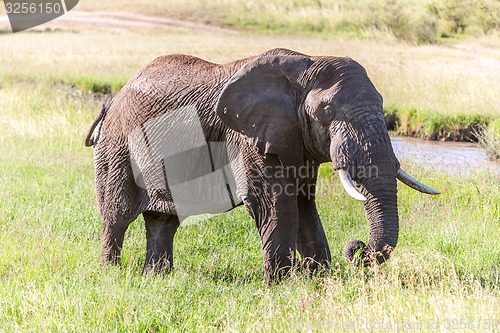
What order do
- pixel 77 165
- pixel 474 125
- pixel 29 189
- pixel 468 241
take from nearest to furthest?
pixel 468 241 < pixel 29 189 < pixel 77 165 < pixel 474 125

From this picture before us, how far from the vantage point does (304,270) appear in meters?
6.32

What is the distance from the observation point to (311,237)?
6.71m

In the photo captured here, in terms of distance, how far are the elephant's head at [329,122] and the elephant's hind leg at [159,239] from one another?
1.32m

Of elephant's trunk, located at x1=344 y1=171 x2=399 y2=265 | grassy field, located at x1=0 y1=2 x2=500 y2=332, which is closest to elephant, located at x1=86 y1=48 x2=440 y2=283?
elephant's trunk, located at x1=344 y1=171 x2=399 y2=265

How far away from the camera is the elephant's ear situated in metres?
6.09

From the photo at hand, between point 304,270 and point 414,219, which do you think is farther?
point 414,219

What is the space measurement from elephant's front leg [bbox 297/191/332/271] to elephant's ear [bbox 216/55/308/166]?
2.12 ft

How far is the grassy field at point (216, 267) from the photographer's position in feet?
18.3

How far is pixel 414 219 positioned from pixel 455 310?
3380mm

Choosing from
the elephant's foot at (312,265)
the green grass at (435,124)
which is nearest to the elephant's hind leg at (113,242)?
the elephant's foot at (312,265)

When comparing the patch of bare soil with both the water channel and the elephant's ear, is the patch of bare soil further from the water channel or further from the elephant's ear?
the elephant's ear

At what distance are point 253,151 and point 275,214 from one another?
46cm

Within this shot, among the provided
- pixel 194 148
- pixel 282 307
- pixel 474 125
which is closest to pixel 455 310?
pixel 282 307

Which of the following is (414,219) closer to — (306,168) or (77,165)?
(306,168)
